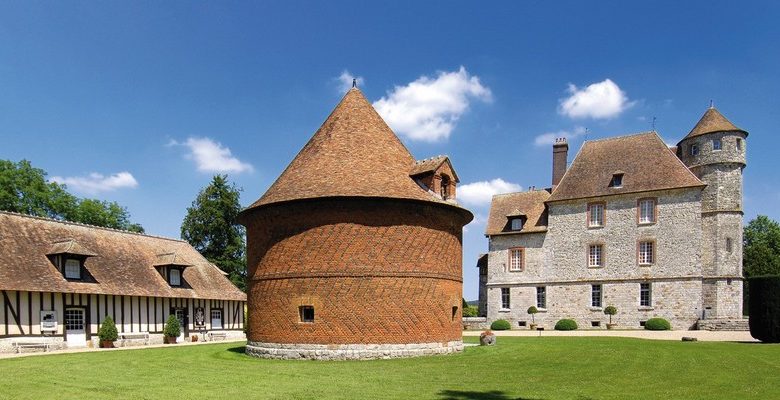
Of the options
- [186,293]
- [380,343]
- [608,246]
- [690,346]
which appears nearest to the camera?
[380,343]

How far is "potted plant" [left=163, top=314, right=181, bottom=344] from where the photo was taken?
24359mm

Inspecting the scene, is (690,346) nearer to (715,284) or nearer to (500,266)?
(715,284)

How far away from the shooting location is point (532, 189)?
38.2m

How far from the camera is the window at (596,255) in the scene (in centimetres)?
3294

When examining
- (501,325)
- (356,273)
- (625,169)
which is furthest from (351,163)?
(625,169)

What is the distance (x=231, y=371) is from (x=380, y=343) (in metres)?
4.29

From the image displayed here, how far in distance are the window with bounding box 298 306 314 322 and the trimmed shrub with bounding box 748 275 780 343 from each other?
17.5 m

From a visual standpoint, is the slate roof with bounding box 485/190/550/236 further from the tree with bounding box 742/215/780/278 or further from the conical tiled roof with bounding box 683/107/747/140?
the tree with bounding box 742/215/780/278

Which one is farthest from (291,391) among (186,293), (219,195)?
(219,195)

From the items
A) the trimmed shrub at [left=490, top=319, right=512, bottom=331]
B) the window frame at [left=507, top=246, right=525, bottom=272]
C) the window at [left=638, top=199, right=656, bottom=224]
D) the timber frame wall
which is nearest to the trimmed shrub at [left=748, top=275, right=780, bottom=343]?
the window at [left=638, top=199, right=656, bottom=224]

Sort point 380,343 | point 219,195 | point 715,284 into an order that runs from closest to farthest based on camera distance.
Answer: point 380,343 < point 715,284 < point 219,195

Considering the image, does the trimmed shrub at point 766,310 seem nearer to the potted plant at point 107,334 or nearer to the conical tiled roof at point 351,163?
the conical tiled roof at point 351,163

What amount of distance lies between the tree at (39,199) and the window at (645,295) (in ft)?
129

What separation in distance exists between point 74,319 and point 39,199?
20.6 m
